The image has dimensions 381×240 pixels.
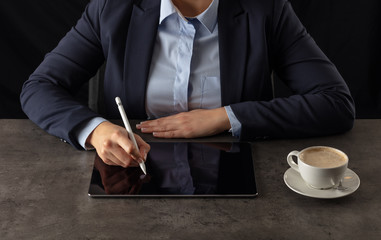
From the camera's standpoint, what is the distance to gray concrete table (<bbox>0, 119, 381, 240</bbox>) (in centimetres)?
95

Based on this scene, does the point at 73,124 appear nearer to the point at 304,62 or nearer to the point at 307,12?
the point at 304,62

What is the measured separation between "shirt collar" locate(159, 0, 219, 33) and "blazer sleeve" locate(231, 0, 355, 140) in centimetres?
18

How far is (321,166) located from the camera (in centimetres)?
108

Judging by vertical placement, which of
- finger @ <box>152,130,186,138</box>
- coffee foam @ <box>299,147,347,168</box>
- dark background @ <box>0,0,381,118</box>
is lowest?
dark background @ <box>0,0,381,118</box>

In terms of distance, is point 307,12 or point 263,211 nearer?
point 263,211

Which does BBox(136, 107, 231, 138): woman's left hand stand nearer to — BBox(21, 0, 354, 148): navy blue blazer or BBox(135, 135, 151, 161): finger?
BBox(135, 135, 151, 161): finger

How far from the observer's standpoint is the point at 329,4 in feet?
8.96

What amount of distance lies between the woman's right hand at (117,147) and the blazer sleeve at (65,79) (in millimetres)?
92

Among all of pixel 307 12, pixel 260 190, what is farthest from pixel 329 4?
pixel 260 190

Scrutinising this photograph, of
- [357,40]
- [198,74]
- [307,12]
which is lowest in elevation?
[357,40]

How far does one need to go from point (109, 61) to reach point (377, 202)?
90cm

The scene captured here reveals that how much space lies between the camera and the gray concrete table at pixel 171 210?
952mm

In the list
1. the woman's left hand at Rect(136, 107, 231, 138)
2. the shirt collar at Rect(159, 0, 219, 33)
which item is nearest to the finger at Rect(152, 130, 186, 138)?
the woman's left hand at Rect(136, 107, 231, 138)

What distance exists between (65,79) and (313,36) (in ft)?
5.37
